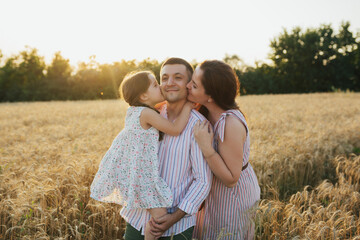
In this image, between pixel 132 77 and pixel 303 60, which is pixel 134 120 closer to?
pixel 132 77

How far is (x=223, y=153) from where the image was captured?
2553 millimetres

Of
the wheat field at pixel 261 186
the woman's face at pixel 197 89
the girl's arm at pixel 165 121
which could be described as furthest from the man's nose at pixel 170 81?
the wheat field at pixel 261 186

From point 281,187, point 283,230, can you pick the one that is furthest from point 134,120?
point 281,187

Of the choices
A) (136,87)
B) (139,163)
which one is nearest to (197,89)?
(136,87)

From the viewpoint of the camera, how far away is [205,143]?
2.42 m

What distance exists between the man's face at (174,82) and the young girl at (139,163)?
→ 0.13 metres

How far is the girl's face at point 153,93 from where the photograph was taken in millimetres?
2805

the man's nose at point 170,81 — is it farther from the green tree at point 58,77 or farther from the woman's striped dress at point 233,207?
the green tree at point 58,77

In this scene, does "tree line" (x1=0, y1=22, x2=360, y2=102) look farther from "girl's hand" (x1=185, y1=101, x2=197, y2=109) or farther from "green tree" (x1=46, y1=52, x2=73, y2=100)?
"girl's hand" (x1=185, y1=101, x2=197, y2=109)

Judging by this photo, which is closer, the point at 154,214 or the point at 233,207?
the point at 154,214

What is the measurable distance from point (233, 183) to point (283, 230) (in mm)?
771

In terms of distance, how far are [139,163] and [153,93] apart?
69 cm

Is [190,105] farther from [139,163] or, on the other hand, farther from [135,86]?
[139,163]

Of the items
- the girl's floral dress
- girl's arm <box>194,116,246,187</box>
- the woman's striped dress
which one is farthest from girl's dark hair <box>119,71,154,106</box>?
the woman's striped dress
